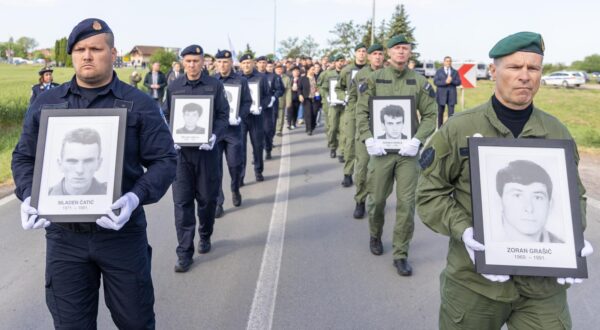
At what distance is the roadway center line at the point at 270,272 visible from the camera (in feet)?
12.8

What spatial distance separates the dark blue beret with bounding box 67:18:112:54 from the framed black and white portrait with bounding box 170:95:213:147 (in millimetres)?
2489

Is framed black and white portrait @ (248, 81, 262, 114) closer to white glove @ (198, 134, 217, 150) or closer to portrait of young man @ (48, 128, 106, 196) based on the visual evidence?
white glove @ (198, 134, 217, 150)

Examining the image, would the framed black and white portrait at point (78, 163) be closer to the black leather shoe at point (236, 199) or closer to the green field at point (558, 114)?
the black leather shoe at point (236, 199)

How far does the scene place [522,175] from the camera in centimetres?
226

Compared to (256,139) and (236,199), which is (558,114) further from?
(236,199)

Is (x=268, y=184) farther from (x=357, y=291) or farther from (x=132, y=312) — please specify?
(x=132, y=312)

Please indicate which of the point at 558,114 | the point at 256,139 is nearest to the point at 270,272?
the point at 256,139

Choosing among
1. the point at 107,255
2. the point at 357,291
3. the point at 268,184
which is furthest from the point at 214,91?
the point at 268,184

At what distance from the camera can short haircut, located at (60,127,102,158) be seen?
8.55 ft

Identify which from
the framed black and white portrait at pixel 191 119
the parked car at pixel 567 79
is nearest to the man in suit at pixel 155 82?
the framed black and white portrait at pixel 191 119

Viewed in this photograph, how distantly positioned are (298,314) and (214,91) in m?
2.58

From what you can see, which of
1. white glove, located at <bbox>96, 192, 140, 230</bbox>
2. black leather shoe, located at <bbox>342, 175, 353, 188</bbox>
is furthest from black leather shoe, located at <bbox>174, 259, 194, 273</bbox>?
black leather shoe, located at <bbox>342, 175, 353, 188</bbox>

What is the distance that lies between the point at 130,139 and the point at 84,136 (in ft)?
0.80

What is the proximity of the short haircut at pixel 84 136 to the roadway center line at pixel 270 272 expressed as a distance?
1862 millimetres
